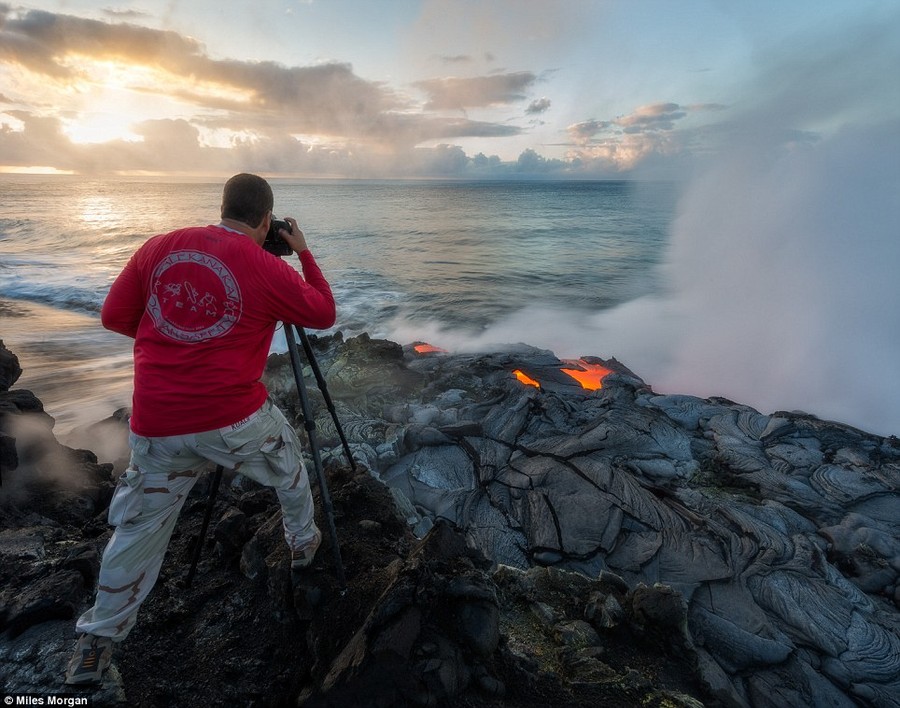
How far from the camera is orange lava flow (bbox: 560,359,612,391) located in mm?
9110

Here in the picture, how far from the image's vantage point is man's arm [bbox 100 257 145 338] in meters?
2.77

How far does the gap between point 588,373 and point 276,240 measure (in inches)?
414

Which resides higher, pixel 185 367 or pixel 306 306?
pixel 306 306

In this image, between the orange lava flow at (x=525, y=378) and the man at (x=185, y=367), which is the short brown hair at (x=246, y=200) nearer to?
the man at (x=185, y=367)

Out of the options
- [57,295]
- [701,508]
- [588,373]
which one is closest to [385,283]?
[57,295]

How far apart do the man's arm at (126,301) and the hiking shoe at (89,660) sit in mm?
1912

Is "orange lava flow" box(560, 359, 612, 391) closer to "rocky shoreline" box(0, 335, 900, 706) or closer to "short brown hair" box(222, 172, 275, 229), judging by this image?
"rocky shoreline" box(0, 335, 900, 706)

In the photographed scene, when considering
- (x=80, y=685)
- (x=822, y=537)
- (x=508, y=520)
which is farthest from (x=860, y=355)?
(x=80, y=685)

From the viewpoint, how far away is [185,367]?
2.63m

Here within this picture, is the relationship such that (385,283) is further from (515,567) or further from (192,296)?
(192,296)

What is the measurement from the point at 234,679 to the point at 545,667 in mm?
2271

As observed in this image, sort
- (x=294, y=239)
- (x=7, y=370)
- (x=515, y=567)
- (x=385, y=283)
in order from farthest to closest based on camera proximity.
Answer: (x=385, y=283) → (x=7, y=370) → (x=515, y=567) → (x=294, y=239)

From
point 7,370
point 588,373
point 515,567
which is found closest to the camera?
point 515,567

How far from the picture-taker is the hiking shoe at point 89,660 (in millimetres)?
2742
